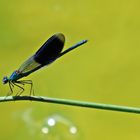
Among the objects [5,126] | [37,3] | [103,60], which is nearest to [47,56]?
[5,126]

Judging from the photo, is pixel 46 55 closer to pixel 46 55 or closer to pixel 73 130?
pixel 46 55

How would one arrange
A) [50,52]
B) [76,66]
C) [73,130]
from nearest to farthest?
1. [50,52]
2. [73,130]
3. [76,66]

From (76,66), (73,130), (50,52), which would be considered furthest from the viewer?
(76,66)

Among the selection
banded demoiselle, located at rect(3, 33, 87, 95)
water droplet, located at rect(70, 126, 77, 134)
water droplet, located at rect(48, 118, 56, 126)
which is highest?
banded demoiselle, located at rect(3, 33, 87, 95)

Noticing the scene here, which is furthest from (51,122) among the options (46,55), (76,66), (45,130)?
(46,55)

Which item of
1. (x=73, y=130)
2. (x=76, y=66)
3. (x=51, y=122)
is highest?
(x=76, y=66)

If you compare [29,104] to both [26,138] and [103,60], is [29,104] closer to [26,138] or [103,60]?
[26,138]

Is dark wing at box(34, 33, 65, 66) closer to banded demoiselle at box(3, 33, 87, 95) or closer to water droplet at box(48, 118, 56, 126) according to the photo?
banded demoiselle at box(3, 33, 87, 95)

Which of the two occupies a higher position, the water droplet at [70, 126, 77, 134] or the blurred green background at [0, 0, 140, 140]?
the blurred green background at [0, 0, 140, 140]

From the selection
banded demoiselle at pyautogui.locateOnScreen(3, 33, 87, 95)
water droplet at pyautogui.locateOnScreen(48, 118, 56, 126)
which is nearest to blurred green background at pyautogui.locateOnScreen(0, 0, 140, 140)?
water droplet at pyautogui.locateOnScreen(48, 118, 56, 126)
